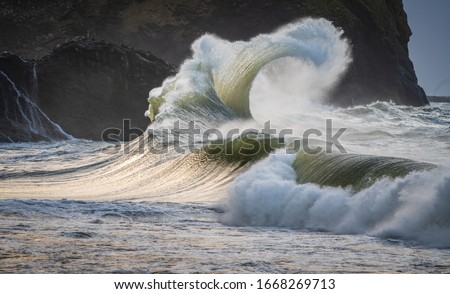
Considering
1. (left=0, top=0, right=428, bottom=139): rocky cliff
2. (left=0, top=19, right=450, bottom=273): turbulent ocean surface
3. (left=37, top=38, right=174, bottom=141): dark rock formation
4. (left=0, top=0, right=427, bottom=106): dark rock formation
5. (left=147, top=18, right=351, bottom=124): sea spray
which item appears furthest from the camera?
(left=0, top=0, right=427, bottom=106): dark rock formation

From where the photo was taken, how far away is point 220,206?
9.84m

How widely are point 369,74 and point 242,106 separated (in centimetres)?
4047

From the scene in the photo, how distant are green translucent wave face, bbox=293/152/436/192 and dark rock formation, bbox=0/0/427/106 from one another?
4866 cm


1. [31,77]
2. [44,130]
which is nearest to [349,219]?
[44,130]

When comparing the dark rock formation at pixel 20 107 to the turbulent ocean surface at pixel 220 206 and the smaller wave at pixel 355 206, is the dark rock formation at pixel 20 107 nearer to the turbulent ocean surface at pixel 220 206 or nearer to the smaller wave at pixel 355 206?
the turbulent ocean surface at pixel 220 206

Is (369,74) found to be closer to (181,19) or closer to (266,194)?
(181,19)

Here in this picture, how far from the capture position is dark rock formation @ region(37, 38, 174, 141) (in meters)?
31.1

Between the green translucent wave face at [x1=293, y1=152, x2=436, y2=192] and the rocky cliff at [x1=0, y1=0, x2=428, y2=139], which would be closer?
the green translucent wave face at [x1=293, y1=152, x2=436, y2=192]

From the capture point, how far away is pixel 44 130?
91.6 feet

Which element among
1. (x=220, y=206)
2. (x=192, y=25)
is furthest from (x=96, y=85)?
(x=192, y=25)

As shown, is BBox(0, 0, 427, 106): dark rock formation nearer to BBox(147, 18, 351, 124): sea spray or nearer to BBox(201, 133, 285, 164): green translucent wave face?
BBox(147, 18, 351, 124): sea spray

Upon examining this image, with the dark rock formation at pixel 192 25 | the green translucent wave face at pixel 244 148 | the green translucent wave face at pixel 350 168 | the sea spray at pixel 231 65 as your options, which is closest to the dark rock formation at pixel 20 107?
the sea spray at pixel 231 65


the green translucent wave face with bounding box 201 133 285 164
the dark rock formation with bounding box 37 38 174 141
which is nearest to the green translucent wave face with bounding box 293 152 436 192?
the green translucent wave face with bounding box 201 133 285 164

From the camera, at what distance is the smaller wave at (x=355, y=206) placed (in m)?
7.18
